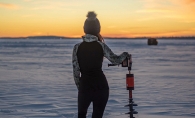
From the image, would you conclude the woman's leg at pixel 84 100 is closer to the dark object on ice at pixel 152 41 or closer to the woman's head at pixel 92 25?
the woman's head at pixel 92 25

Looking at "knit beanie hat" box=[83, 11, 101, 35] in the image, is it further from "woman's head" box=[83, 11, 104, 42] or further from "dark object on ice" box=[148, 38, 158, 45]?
"dark object on ice" box=[148, 38, 158, 45]

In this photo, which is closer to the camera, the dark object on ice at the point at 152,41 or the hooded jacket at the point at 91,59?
the hooded jacket at the point at 91,59

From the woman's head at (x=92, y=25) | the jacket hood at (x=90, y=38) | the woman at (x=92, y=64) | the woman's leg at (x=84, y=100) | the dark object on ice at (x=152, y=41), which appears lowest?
the dark object on ice at (x=152, y=41)

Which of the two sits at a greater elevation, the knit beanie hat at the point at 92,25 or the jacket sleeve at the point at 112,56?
the knit beanie hat at the point at 92,25

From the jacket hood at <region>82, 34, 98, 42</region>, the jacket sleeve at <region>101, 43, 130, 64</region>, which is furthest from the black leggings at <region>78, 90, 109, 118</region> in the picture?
the jacket hood at <region>82, 34, 98, 42</region>

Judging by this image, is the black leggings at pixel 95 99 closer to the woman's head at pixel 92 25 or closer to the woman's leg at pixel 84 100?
the woman's leg at pixel 84 100

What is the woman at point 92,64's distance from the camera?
4.16 m

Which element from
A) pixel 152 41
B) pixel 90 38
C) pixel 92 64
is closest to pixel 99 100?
pixel 92 64

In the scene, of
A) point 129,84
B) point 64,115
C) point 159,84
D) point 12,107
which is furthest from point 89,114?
point 159,84

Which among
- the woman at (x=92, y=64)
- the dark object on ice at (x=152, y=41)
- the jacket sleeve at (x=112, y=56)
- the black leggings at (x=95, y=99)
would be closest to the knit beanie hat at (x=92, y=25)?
the woman at (x=92, y=64)

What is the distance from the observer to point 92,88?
4.20 metres

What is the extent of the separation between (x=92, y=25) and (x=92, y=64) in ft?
1.37

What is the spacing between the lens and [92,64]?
414 centimetres

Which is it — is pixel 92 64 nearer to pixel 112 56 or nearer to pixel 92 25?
pixel 112 56
